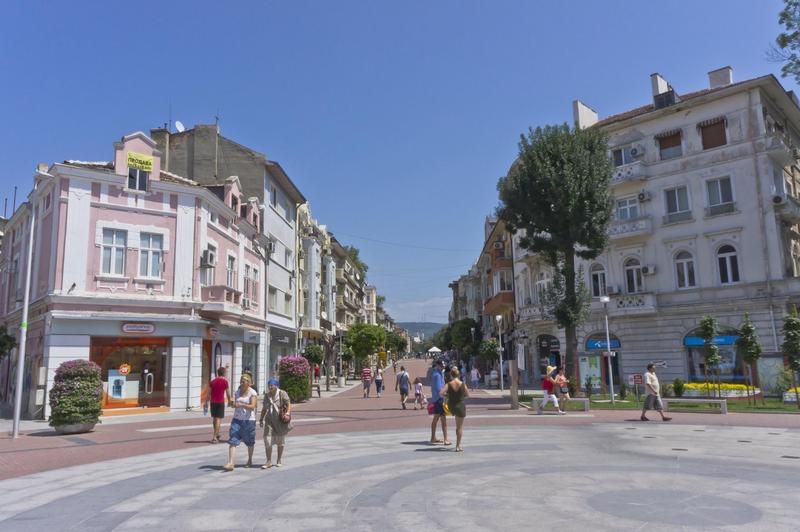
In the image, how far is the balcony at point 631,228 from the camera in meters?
34.5

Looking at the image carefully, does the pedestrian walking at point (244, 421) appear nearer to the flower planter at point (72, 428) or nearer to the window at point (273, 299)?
the flower planter at point (72, 428)

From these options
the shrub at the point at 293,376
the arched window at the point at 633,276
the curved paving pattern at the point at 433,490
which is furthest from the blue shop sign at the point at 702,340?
the shrub at the point at 293,376

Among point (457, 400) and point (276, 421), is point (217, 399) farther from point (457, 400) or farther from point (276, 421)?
point (457, 400)

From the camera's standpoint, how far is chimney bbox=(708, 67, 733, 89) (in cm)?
3547

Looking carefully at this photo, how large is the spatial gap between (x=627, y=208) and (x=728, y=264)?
677 centimetres

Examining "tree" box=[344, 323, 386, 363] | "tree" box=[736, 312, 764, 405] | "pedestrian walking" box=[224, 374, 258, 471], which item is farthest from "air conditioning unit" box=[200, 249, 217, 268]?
"tree" box=[344, 323, 386, 363]

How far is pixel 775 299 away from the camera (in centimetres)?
2958

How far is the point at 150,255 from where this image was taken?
2417 centimetres

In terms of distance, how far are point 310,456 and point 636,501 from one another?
6516mm

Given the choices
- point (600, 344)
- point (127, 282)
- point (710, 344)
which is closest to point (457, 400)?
point (710, 344)

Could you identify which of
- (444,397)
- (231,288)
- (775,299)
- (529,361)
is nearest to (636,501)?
(444,397)

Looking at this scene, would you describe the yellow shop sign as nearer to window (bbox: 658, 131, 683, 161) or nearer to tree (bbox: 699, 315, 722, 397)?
tree (bbox: 699, 315, 722, 397)

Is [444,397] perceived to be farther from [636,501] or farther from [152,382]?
[152,382]

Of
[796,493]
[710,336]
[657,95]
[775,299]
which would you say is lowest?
[796,493]
